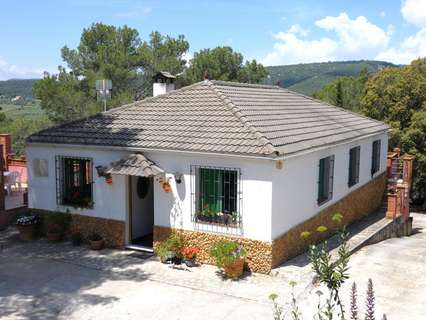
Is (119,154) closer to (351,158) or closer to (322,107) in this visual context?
(351,158)

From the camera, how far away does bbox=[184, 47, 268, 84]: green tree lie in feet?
114

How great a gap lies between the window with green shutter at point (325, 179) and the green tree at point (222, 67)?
66.6 ft

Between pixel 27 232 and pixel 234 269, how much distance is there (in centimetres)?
686

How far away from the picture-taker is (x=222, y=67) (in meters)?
35.5

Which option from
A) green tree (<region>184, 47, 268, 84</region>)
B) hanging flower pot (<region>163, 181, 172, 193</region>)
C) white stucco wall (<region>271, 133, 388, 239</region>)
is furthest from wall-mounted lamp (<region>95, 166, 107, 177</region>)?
green tree (<region>184, 47, 268, 84</region>)

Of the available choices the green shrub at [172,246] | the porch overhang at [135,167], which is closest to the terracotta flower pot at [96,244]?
the green shrub at [172,246]

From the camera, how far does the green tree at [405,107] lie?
26.3 m

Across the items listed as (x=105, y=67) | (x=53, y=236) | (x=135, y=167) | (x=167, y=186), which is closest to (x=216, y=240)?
(x=167, y=186)

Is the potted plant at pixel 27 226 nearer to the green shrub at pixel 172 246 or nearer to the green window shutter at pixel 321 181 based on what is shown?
the green shrub at pixel 172 246

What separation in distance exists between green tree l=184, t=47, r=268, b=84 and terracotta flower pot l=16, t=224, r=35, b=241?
68.9 feet

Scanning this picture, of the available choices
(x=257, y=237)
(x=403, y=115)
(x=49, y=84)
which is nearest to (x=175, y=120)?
(x=257, y=237)

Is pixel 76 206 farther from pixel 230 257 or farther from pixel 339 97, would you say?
pixel 339 97

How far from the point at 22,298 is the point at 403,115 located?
22.9 m

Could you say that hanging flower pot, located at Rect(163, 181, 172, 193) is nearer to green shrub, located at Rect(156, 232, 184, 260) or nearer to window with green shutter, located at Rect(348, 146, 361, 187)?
green shrub, located at Rect(156, 232, 184, 260)
